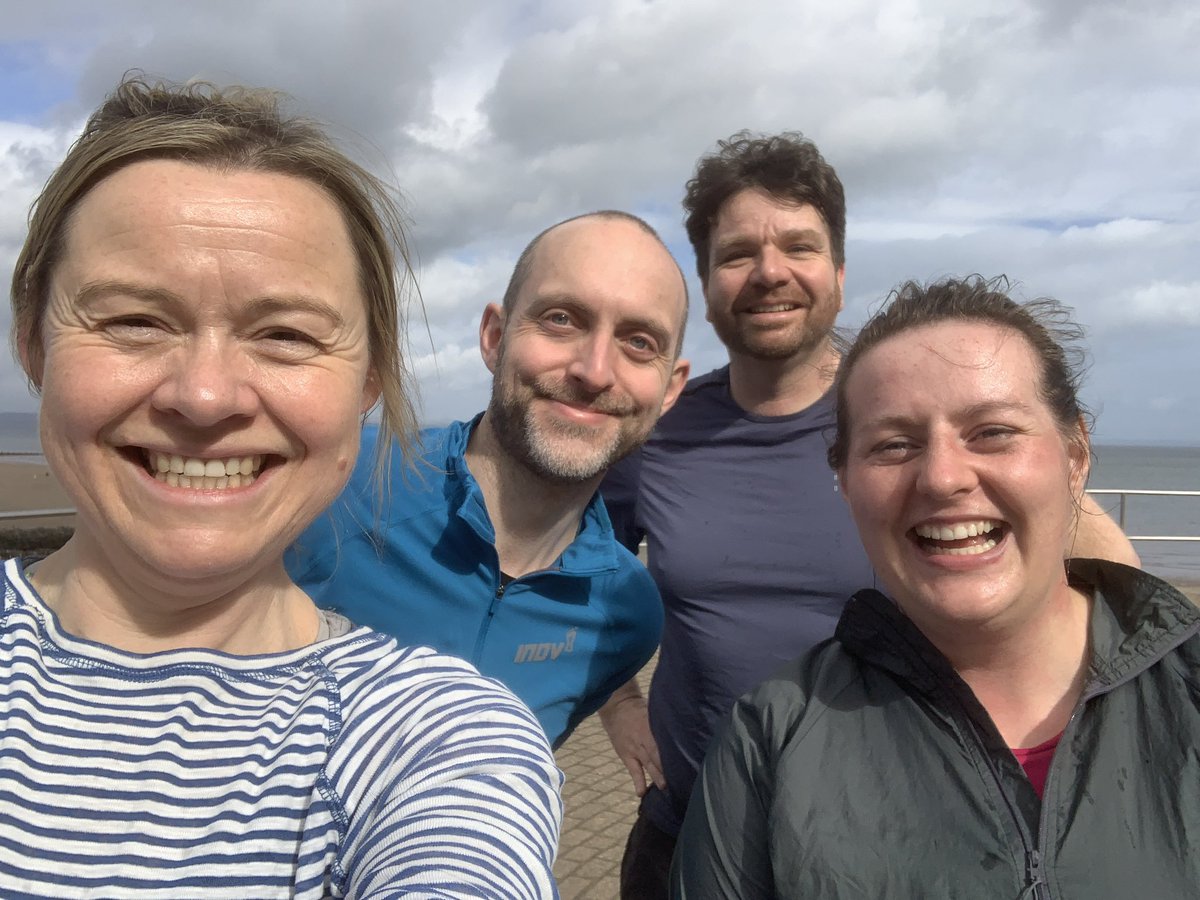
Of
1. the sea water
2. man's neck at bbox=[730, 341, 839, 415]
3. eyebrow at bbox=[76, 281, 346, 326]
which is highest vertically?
the sea water

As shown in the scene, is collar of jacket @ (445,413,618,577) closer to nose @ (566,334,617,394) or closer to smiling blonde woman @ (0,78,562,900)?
nose @ (566,334,617,394)

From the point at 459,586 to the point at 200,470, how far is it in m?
1.06

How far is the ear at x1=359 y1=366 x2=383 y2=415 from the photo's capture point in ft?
5.63

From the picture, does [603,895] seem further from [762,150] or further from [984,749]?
[762,150]

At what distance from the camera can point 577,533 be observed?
2770 mm

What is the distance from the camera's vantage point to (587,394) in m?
2.68

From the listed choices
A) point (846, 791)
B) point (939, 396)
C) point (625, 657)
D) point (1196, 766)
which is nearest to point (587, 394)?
point (625, 657)

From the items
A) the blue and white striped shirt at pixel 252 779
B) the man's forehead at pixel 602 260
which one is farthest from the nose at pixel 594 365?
the blue and white striped shirt at pixel 252 779

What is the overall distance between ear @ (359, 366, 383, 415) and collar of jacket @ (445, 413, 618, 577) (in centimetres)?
71

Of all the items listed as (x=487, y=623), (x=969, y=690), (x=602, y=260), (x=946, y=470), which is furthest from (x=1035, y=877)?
(x=602, y=260)

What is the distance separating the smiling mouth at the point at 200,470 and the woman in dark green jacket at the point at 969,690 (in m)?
1.20

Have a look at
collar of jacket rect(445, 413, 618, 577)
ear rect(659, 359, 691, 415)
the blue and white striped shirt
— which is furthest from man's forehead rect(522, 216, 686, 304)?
the blue and white striped shirt

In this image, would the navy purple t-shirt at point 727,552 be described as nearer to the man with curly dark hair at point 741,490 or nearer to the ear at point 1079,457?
the man with curly dark hair at point 741,490

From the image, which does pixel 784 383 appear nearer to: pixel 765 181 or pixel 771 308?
pixel 771 308
